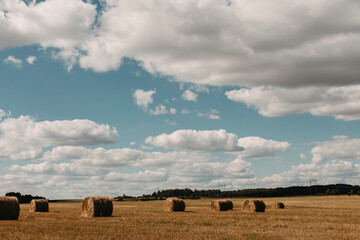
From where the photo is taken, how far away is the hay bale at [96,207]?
32688mm

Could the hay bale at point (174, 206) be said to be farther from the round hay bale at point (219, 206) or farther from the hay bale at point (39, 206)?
the hay bale at point (39, 206)

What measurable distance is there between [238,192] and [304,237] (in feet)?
473

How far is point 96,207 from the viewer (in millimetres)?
32781

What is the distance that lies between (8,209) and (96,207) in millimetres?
7121

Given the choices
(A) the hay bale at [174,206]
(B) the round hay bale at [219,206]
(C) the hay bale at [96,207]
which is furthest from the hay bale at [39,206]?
(B) the round hay bale at [219,206]

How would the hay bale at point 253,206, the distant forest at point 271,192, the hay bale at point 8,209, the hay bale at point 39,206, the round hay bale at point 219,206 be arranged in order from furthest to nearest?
the distant forest at point 271,192
the round hay bale at point 219,206
the hay bale at point 253,206
the hay bale at point 39,206
the hay bale at point 8,209

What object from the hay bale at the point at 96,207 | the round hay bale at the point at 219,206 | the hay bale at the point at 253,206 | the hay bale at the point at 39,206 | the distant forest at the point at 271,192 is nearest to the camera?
the hay bale at the point at 96,207

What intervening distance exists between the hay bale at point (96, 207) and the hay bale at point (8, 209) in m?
6.16

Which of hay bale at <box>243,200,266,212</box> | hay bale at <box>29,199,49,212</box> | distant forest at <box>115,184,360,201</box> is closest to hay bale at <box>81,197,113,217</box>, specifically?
hay bale at <box>29,199,49,212</box>

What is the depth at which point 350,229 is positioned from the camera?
2214cm

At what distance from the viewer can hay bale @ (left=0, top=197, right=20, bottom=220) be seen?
28047 mm

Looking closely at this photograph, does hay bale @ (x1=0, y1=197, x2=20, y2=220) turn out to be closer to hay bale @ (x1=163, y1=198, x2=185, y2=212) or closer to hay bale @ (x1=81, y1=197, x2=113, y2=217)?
hay bale @ (x1=81, y1=197, x2=113, y2=217)

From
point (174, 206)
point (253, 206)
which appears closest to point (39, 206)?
point (174, 206)

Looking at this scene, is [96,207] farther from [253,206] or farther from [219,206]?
[253,206]
